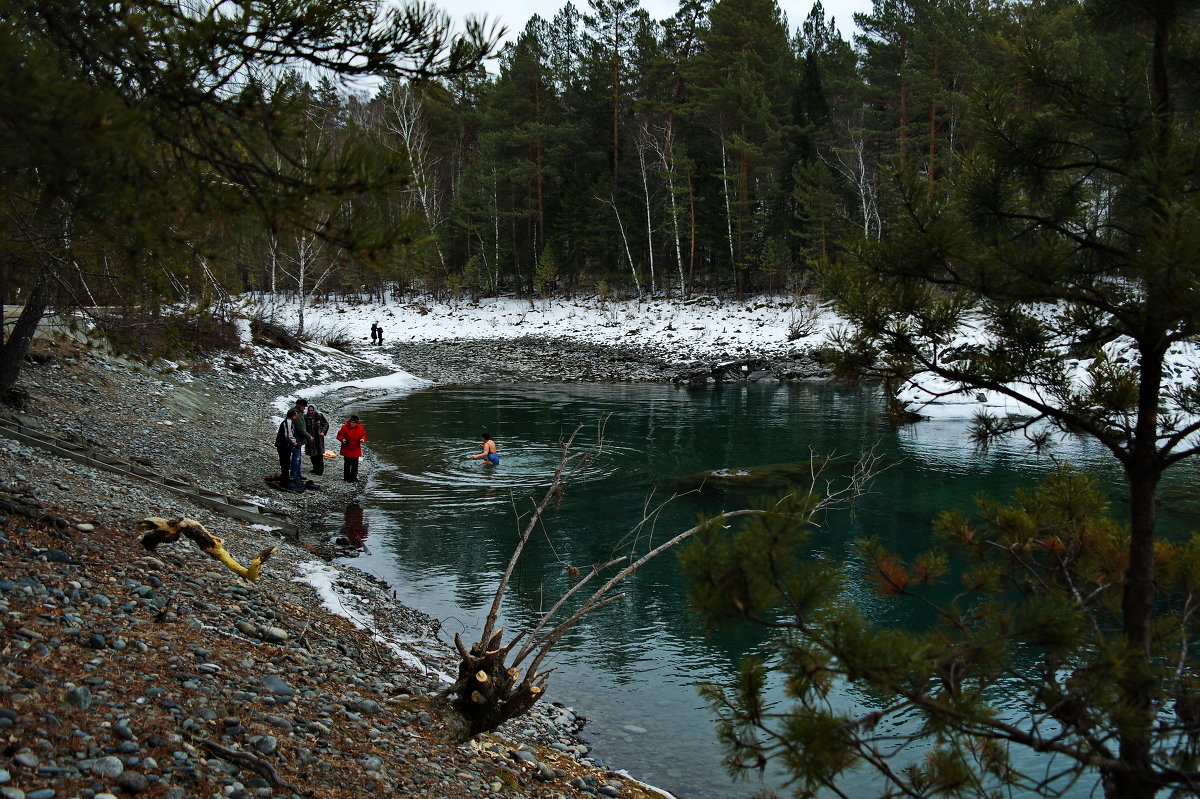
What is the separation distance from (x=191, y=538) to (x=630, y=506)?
377 inches

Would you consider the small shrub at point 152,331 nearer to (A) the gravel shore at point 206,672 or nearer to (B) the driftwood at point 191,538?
(A) the gravel shore at point 206,672

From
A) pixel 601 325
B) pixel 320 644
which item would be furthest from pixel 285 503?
pixel 601 325

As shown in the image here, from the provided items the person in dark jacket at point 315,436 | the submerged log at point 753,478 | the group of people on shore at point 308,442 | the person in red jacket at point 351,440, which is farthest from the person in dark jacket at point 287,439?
the submerged log at point 753,478

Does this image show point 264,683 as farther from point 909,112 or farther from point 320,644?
point 909,112

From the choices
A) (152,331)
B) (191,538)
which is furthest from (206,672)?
(152,331)

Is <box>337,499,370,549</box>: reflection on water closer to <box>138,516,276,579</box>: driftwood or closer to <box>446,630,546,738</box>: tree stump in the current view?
<box>138,516,276,579</box>: driftwood

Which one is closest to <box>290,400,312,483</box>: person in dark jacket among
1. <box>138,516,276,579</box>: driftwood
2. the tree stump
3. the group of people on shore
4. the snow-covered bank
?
the group of people on shore

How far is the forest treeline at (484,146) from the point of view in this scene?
159 inches

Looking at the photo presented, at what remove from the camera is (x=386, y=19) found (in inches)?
179

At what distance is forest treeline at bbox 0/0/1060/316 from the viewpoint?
4043 mm

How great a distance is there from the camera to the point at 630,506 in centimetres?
1709

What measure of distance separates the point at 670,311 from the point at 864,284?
48775 millimetres

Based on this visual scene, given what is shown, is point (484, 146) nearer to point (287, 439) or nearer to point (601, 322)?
point (601, 322)

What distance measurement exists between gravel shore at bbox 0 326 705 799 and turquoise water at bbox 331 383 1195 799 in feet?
2.84
